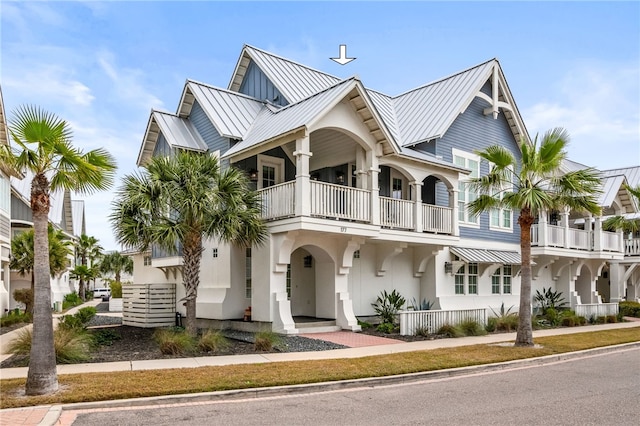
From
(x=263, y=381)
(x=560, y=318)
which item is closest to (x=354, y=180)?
(x=560, y=318)

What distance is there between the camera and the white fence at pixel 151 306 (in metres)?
22.5

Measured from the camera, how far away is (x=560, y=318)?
2419 cm

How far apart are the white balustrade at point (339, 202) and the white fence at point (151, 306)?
28.8 ft

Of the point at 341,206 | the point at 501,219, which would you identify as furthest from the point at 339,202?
the point at 501,219

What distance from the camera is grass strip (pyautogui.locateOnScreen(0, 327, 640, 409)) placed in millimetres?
9750

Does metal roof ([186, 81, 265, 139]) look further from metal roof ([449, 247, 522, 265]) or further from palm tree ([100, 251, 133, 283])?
palm tree ([100, 251, 133, 283])

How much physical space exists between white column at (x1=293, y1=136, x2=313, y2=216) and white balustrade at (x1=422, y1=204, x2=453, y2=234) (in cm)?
583

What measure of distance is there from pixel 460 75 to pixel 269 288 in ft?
47.2

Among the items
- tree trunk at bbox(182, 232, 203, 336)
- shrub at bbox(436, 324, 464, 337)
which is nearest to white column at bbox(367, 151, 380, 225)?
shrub at bbox(436, 324, 464, 337)

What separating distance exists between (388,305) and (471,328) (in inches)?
126

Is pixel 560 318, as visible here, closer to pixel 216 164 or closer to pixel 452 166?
pixel 452 166

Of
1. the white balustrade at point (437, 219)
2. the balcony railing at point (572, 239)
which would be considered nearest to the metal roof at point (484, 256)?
the balcony railing at point (572, 239)

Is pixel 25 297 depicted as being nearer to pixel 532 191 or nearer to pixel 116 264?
pixel 532 191

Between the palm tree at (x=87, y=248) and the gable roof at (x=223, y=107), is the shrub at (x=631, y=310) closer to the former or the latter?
the gable roof at (x=223, y=107)
